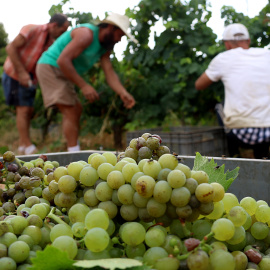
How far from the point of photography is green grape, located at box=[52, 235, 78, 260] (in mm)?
580

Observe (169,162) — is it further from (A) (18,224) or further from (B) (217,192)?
(A) (18,224)

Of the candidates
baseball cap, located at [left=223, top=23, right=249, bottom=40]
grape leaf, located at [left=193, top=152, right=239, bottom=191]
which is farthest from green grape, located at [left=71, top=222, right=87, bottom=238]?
baseball cap, located at [left=223, top=23, right=249, bottom=40]

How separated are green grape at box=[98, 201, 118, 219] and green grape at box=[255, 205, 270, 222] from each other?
1.03ft

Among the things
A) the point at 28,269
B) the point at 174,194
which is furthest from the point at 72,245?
the point at 174,194

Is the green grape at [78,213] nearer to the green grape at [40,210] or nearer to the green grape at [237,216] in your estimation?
the green grape at [40,210]

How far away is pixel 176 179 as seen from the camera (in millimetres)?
620

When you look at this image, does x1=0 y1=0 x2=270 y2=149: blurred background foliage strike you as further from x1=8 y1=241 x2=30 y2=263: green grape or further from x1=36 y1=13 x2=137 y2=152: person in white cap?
x1=8 y1=241 x2=30 y2=263: green grape

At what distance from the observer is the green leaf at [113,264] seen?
52 cm

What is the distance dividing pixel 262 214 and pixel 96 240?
375mm

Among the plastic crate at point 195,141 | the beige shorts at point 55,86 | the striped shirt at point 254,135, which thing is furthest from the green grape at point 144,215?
the beige shorts at point 55,86

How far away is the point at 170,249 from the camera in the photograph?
0.61 meters

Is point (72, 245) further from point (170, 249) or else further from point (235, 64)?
point (235, 64)

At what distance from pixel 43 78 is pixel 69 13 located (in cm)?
167

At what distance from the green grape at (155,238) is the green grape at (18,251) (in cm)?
20
